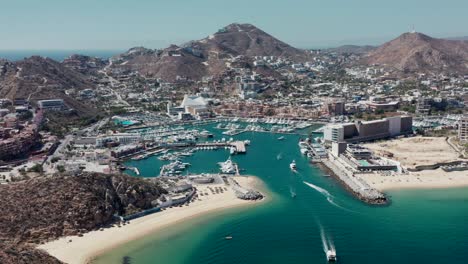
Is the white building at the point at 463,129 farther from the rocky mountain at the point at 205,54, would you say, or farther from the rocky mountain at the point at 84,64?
the rocky mountain at the point at 84,64

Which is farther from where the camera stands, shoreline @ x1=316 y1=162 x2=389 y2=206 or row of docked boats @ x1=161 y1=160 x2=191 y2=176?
row of docked boats @ x1=161 y1=160 x2=191 y2=176

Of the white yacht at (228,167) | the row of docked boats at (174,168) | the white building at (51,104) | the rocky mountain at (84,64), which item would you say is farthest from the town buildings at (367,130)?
the rocky mountain at (84,64)

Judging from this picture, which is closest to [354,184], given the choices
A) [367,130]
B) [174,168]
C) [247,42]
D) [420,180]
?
[420,180]

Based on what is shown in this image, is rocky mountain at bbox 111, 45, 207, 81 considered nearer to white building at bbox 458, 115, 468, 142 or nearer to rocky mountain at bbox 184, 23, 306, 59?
rocky mountain at bbox 184, 23, 306, 59

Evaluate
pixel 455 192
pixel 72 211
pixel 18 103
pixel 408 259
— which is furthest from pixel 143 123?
pixel 408 259

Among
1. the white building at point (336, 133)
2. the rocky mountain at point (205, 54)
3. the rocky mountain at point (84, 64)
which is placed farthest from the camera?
the rocky mountain at point (205, 54)

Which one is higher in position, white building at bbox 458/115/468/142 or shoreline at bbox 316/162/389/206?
white building at bbox 458/115/468/142

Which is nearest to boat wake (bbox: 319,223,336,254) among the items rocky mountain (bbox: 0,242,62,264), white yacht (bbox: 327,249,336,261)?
white yacht (bbox: 327,249,336,261)
